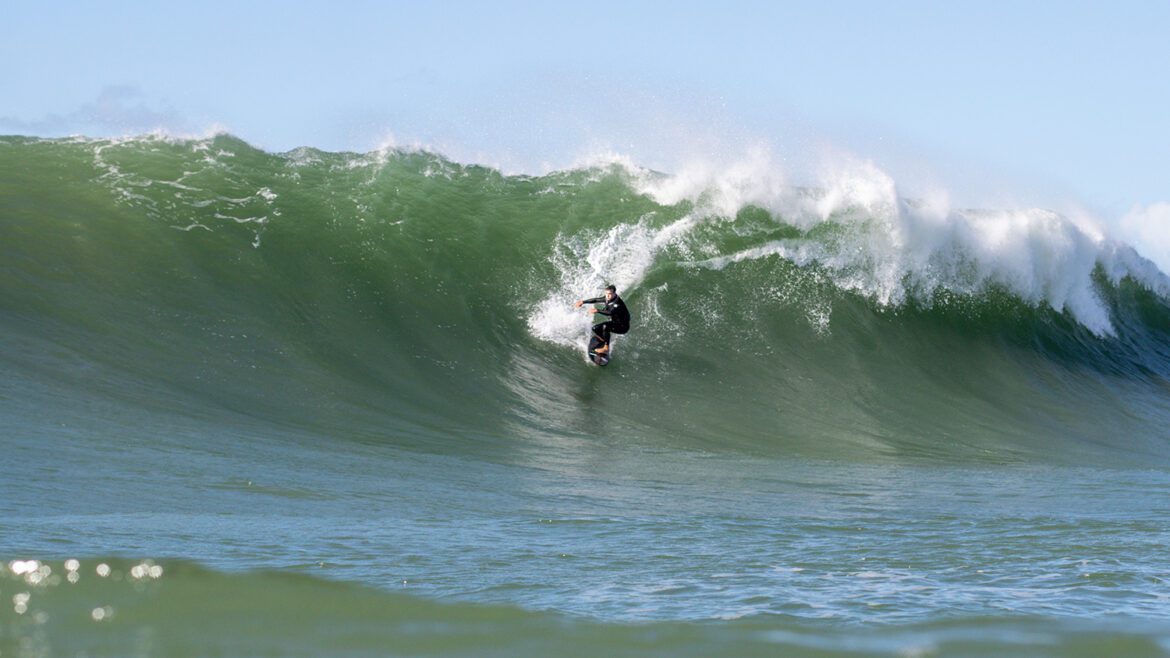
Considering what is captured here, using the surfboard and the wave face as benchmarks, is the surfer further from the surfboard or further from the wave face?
the wave face

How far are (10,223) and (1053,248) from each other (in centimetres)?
1420

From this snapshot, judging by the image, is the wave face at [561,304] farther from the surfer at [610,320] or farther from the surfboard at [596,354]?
the surfer at [610,320]

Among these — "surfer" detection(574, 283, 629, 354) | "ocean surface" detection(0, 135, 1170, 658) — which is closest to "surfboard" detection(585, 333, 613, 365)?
"surfer" detection(574, 283, 629, 354)

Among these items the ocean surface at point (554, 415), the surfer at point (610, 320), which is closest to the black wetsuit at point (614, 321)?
the surfer at point (610, 320)

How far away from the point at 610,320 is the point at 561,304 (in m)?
1.23

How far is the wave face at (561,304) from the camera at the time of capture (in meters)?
10.7

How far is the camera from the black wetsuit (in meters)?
12.8

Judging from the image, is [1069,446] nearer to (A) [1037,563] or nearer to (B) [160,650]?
(A) [1037,563]


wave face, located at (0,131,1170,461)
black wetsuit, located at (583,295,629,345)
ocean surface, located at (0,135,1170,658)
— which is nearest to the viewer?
ocean surface, located at (0,135,1170,658)

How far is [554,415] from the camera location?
1127 cm

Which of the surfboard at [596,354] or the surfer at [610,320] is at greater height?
the surfer at [610,320]

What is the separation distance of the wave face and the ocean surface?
0.05m

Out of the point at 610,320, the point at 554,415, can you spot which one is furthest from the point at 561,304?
the point at 554,415

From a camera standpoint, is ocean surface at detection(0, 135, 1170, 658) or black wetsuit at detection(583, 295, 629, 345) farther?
black wetsuit at detection(583, 295, 629, 345)
